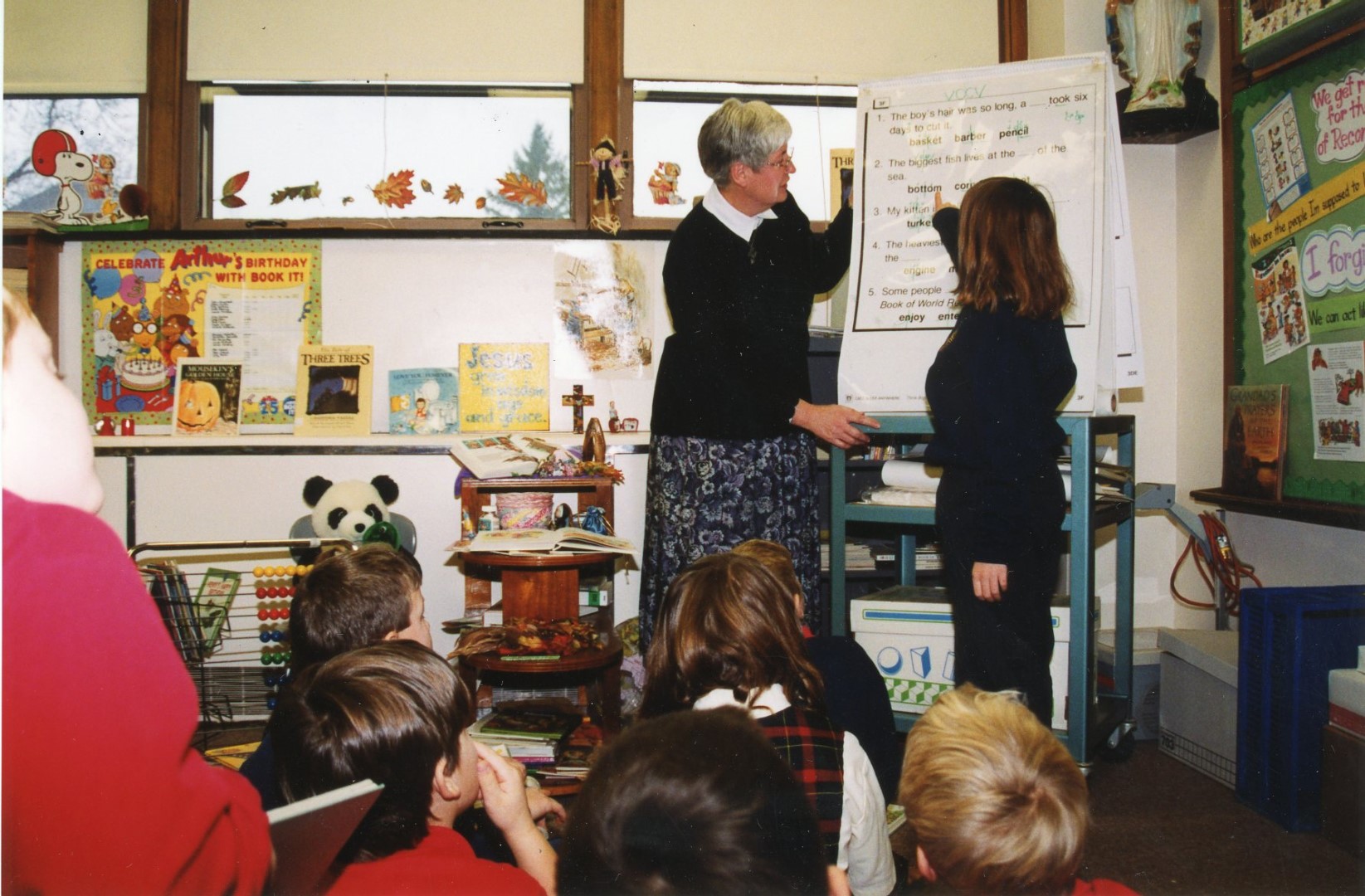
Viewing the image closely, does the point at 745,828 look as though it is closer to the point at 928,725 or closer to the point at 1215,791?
the point at 928,725

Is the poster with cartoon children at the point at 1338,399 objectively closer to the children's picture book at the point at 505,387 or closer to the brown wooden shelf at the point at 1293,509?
the brown wooden shelf at the point at 1293,509

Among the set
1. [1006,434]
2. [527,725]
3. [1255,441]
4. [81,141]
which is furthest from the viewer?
[81,141]

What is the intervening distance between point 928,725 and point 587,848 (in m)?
0.45

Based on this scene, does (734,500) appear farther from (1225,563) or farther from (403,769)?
(1225,563)

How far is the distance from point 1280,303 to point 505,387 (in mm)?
2403

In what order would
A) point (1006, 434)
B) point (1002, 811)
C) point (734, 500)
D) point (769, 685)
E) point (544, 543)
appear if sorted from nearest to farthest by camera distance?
point (1002, 811) → point (769, 685) → point (1006, 434) → point (734, 500) → point (544, 543)

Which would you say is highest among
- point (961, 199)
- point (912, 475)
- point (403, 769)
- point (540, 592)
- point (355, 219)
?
point (355, 219)

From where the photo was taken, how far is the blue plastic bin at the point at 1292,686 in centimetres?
201

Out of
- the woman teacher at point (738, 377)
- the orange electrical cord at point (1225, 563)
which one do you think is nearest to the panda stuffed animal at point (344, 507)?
the woman teacher at point (738, 377)

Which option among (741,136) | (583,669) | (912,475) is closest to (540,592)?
(583,669)

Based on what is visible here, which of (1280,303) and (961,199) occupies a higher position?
(961,199)

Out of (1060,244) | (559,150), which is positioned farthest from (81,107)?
(1060,244)

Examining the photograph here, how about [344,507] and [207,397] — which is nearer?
[344,507]

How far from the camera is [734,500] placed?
2.28m
